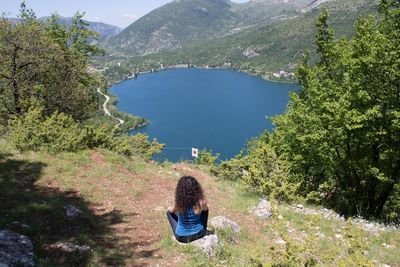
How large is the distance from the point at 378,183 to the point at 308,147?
3.75 meters

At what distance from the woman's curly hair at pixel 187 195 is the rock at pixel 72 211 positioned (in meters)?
3.06

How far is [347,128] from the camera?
16328 mm

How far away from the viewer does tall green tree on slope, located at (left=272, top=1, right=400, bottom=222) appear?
1597cm

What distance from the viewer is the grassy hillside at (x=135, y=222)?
7102 mm

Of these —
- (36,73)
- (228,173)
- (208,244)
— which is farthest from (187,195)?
(36,73)

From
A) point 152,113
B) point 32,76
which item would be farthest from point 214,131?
point 32,76

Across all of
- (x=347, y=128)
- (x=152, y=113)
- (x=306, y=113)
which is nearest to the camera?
(x=347, y=128)

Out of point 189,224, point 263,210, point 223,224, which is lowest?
point 263,210

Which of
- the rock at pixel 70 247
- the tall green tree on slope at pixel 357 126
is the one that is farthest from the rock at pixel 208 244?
the tall green tree on slope at pixel 357 126

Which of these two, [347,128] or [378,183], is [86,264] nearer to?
[347,128]

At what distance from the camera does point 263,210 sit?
450 inches

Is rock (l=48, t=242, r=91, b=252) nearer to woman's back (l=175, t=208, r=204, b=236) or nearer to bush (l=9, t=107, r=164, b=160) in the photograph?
woman's back (l=175, t=208, r=204, b=236)

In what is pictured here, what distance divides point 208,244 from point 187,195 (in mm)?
1190

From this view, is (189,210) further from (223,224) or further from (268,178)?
(268,178)
